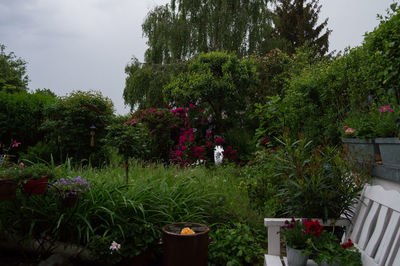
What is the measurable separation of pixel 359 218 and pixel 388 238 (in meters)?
0.50

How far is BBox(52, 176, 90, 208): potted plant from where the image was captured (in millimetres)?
2875

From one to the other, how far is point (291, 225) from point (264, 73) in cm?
931

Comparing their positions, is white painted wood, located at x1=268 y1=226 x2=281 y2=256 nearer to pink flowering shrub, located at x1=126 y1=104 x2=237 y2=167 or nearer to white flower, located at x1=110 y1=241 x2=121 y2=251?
white flower, located at x1=110 y1=241 x2=121 y2=251

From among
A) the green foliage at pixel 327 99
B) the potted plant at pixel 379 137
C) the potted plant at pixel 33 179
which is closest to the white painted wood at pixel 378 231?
the potted plant at pixel 379 137

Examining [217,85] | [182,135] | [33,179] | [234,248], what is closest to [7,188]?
[33,179]

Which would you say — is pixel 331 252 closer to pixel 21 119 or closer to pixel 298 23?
pixel 21 119

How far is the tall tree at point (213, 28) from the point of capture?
43.7ft

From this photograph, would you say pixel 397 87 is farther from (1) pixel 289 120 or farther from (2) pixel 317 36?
(2) pixel 317 36

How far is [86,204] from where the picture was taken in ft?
A: 10.5

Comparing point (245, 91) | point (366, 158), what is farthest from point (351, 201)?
point (245, 91)

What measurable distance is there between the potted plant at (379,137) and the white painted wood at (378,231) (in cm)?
32

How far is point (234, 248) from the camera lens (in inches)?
121

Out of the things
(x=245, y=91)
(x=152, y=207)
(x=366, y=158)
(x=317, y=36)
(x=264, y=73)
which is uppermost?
(x=317, y=36)

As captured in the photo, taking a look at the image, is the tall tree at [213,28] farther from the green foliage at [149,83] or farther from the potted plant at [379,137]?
the potted plant at [379,137]
